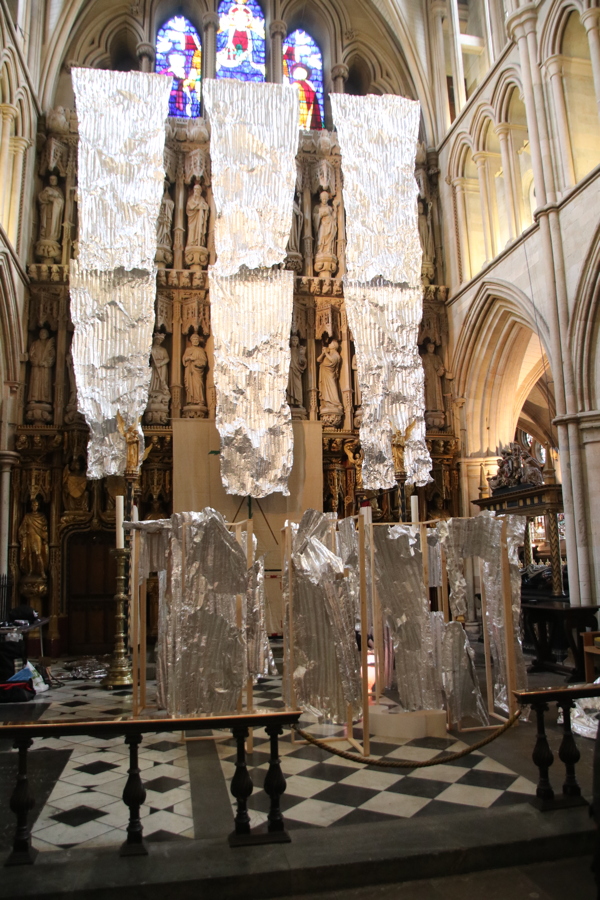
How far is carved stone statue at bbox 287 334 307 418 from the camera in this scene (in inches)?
444

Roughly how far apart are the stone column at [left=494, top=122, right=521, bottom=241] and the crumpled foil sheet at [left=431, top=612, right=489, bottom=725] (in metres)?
6.84

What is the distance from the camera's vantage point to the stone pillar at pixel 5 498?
9.52 meters

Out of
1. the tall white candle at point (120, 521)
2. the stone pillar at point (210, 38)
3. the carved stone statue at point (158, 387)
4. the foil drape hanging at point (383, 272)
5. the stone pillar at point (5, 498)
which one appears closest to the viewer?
the tall white candle at point (120, 521)

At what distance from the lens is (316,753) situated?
4410 mm

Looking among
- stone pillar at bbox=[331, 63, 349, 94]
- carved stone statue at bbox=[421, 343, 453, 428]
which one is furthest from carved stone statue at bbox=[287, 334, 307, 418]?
stone pillar at bbox=[331, 63, 349, 94]

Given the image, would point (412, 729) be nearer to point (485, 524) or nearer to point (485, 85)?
point (485, 524)

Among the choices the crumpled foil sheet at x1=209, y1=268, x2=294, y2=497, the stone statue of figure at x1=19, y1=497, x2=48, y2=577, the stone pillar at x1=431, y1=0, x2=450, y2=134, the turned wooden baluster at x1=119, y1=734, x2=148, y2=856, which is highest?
the stone pillar at x1=431, y1=0, x2=450, y2=134

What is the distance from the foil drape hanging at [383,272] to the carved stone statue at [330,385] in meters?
0.84

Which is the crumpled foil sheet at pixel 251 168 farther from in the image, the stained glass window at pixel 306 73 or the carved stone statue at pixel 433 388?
the carved stone statue at pixel 433 388

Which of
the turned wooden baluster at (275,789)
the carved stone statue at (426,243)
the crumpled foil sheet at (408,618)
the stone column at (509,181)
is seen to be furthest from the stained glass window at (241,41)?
the turned wooden baluster at (275,789)

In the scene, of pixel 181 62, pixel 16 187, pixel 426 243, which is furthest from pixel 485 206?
pixel 16 187

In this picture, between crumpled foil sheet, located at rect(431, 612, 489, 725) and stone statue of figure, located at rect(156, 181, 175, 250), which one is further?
stone statue of figure, located at rect(156, 181, 175, 250)

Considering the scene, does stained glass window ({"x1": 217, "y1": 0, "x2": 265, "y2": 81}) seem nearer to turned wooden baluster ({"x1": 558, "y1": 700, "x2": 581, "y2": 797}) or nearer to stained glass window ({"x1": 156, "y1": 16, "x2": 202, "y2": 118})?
stained glass window ({"x1": 156, "y1": 16, "x2": 202, "y2": 118})

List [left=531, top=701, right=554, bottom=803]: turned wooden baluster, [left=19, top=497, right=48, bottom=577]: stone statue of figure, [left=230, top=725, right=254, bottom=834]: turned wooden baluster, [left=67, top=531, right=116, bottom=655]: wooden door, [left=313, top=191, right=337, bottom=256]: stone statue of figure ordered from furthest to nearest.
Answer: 1. [left=313, top=191, right=337, bottom=256]: stone statue of figure
2. [left=67, top=531, right=116, bottom=655]: wooden door
3. [left=19, top=497, right=48, bottom=577]: stone statue of figure
4. [left=531, top=701, right=554, bottom=803]: turned wooden baluster
5. [left=230, top=725, right=254, bottom=834]: turned wooden baluster
